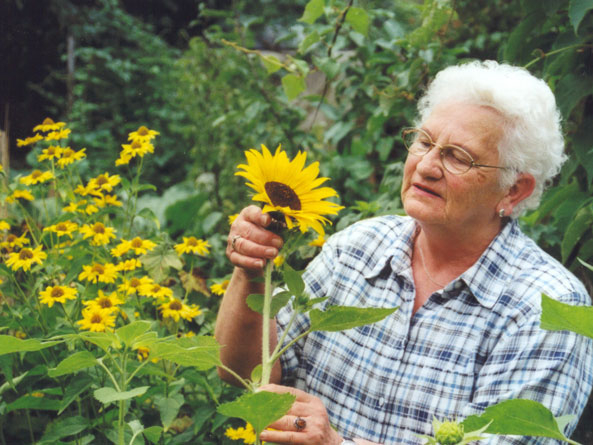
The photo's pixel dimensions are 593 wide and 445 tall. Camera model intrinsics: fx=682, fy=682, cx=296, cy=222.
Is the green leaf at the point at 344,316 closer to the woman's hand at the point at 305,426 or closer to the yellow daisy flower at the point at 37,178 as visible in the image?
the woman's hand at the point at 305,426

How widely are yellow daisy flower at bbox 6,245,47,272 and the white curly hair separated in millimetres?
1054

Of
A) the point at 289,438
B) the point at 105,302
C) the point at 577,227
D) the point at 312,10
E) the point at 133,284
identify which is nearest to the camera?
the point at 289,438

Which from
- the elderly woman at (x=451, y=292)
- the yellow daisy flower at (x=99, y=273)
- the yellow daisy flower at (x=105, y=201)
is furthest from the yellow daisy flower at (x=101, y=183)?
the elderly woman at (x=451, y=292)

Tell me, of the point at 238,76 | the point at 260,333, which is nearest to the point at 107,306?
the point at 260,333

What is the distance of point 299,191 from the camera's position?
3.59 ft

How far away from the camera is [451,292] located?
1.66 metres

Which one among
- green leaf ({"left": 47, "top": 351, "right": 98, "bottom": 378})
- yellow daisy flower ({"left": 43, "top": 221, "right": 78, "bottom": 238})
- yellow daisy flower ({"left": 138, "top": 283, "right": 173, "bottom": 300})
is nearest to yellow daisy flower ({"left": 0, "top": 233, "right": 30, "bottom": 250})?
yellow daisy flower ({"left": 43, "top": 221, "right": 78, "bottom": 238})

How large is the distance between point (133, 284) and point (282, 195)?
650 mm

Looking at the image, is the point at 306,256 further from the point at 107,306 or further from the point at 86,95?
the point at 86,95

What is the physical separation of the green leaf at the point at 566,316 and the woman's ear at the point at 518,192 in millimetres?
1005

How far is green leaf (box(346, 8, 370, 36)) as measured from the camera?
91.7 inches

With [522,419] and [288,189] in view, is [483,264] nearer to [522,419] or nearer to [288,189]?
[288,189]

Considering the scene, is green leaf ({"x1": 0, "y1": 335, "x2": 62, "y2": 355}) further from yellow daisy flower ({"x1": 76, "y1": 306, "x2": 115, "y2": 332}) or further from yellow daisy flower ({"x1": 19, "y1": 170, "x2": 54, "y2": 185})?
yellow daisy flower ({"x1": 19, "y1": 170, "x2": 54, "y2": 185})

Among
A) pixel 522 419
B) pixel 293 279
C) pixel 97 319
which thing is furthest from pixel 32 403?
pixel 522 419
